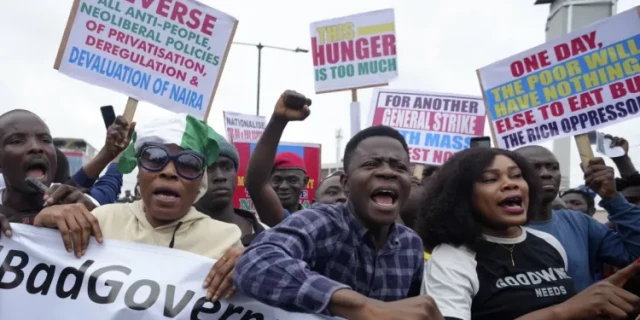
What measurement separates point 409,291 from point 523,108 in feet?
→ 9.26

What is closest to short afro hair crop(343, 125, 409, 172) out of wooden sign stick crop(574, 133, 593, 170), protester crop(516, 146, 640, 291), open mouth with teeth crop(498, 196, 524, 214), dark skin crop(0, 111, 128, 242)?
open mouth with teeth crop(498, 196, 524, 214)

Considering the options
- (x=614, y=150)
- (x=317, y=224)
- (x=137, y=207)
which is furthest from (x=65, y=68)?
(x=614, y=150)

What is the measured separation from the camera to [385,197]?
8.18ft

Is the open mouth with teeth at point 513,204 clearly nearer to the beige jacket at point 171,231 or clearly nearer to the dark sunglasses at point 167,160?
the beige jacket at point 171,231

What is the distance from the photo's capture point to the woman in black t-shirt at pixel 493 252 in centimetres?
233

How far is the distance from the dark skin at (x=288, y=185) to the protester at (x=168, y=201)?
2312mm

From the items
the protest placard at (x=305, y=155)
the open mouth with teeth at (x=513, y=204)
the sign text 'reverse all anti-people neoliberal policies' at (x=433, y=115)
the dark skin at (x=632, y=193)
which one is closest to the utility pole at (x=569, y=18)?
the sign text 'reverse all anti-people neoliberal policies' at (x=433, y=115)

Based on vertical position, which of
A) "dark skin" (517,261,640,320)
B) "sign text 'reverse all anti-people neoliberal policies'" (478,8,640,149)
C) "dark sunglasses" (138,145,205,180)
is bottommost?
"dark skin" (517,261,640,320)

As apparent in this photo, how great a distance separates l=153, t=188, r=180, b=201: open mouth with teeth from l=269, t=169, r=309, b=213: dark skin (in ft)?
8.03

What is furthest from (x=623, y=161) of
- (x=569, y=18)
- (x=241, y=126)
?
(x=569, y=18)

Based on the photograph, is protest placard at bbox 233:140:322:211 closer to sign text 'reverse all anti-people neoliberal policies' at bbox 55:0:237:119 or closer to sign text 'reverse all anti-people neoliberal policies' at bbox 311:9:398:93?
sign text 'reverse all anti-people neoliberal policies' at bbox 311:9:398:93

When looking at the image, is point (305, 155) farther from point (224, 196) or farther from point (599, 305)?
point (599, 305)

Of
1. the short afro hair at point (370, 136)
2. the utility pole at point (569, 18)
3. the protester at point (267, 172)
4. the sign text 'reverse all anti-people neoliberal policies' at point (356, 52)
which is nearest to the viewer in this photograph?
the short afro hair at point (370, 136)

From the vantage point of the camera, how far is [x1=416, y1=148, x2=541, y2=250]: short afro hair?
2619 millimetres
